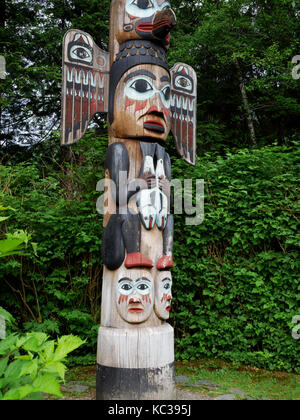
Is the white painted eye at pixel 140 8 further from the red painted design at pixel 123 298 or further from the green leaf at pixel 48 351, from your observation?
the green leaf at pixel 48 351

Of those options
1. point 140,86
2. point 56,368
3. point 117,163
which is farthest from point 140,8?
point 56,368

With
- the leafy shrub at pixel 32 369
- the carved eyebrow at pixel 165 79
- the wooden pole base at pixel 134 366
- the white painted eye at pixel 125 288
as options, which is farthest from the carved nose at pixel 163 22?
the leafy shrub at pixel 32 369

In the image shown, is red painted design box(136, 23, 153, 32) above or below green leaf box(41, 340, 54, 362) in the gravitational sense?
above

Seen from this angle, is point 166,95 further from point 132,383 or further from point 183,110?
point 132,383

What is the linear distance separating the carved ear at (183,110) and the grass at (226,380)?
242cm

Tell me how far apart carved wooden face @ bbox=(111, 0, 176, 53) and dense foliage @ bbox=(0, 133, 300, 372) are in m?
1.90

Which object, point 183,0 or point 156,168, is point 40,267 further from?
point 183,0

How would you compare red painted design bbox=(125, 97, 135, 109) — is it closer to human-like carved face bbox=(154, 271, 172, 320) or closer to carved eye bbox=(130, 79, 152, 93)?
carved eye bbox=(130, 79, 152, 93)

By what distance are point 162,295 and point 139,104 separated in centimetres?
177

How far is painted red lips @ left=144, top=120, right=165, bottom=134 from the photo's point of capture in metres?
3.47

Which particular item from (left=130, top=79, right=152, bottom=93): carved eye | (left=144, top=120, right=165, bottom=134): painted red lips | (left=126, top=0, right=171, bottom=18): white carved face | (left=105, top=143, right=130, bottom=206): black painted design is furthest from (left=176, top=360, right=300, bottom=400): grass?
(left=126, top=0, right=171, bottom=18): white carved face

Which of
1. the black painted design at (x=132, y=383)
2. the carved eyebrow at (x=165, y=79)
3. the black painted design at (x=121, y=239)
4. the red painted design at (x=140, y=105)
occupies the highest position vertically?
the carved eyebrow at (x=165, y=79)

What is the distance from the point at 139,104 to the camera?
11.4ft

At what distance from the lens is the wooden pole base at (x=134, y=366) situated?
9.98ft
